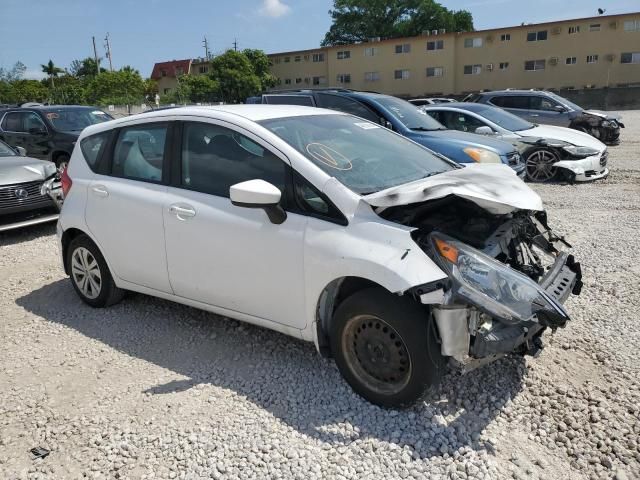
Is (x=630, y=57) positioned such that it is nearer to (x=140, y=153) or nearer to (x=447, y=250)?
(x=140, y=153)

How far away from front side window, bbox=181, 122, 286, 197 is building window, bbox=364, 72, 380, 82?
174ft

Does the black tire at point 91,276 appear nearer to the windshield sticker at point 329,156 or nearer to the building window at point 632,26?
the windshield sticker at point 329,156

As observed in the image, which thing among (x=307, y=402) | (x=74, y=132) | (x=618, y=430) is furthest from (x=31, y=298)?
(x=74, y=132)

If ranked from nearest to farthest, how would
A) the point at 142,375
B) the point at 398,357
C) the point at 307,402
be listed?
the point at 398,357 → the point at 307,402 → the point at 142,375

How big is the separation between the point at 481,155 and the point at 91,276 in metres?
5.59

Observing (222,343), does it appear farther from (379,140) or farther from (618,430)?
(618,430)

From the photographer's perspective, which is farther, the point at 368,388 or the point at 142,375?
the point at 142,375

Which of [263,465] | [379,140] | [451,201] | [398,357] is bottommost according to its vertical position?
[263,465]

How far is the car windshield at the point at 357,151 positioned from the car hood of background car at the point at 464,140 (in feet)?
13.2

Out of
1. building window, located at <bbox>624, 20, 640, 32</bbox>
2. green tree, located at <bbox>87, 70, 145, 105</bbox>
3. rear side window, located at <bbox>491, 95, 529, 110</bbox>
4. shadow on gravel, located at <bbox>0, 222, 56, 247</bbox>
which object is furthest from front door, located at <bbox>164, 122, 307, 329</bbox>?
building window, located at <bbox>624, 20, 640, 32</bbox>

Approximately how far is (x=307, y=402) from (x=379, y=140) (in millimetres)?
2046

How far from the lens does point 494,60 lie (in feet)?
158

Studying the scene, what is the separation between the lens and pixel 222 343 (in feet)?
13.2

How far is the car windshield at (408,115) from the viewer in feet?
28.8
